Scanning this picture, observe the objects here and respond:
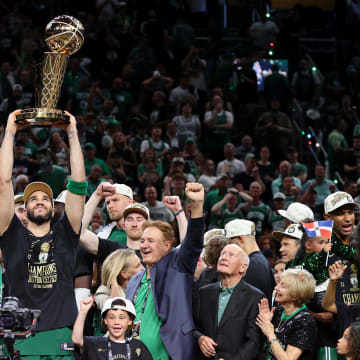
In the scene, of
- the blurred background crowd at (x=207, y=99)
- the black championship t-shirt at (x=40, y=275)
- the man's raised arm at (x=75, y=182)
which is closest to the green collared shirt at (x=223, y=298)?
the black championship t-shirt at (x=40, y=275)

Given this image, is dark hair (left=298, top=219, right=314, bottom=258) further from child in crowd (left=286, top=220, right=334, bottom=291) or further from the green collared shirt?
the green collared shirt

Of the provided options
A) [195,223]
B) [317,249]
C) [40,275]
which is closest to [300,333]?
[317,249]

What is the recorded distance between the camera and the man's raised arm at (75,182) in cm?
629

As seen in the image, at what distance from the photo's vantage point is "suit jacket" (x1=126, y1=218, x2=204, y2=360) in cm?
659

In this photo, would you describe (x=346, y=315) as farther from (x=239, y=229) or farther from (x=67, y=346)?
(x=67, y=346)

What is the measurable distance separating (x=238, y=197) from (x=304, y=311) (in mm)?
6194

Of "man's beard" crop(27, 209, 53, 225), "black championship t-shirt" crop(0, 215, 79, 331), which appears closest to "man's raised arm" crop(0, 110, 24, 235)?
"black championship t-shirt" crop(0, 215, 79, 331)

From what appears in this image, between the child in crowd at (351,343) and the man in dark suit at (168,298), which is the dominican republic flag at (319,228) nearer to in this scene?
the child in crowd at (351,343)

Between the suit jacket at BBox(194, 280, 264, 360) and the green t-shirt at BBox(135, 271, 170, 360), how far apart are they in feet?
1.04

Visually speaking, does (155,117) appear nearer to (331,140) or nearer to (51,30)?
(331,140)

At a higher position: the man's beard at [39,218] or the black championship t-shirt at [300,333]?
the man's beard at [39,218]

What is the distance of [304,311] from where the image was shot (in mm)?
6848

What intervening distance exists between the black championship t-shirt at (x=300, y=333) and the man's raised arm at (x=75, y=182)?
6.06 ft

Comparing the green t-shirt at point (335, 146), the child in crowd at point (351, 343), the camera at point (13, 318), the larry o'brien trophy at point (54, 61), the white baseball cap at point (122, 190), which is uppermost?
the green t-shirt at point (335, 146)
